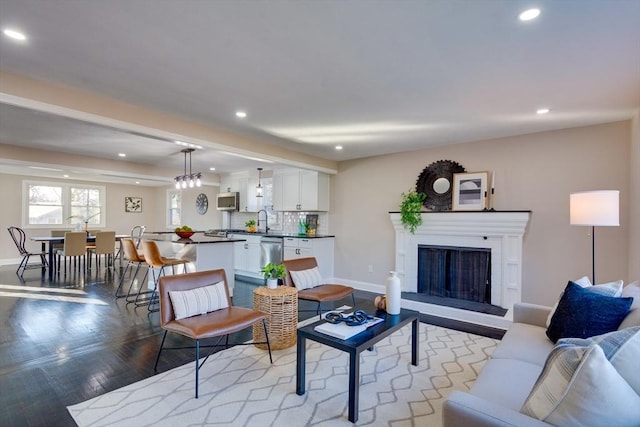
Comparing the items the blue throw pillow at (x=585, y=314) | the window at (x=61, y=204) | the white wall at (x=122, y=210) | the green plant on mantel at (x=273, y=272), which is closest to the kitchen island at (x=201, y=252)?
the green plant on mantel at (x=273, y=272)

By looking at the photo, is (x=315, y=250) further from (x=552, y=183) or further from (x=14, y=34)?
(x=14, y=34)

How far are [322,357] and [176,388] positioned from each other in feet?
3.99

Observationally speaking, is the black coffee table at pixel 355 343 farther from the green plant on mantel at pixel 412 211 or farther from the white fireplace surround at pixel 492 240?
the green plant on mantel at pixel 412 211

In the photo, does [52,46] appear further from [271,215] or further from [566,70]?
[271,215]

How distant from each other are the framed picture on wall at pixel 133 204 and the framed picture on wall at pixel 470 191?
10.2 metres

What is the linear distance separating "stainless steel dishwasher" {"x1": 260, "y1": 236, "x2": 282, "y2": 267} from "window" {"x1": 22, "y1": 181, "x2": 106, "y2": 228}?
21.9 ft

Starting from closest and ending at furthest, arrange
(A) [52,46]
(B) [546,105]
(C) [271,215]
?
1. (A) [52,46]
2. (B) [546,105]
3. (C) [271,215]

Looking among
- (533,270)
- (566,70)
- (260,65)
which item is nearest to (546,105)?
(566,70)

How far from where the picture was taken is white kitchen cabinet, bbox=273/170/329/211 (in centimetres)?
614

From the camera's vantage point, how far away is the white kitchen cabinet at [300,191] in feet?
20.1

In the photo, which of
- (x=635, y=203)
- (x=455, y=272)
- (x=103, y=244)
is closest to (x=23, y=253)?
(x=103, y=244)

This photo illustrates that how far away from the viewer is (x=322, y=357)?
9.59 feet

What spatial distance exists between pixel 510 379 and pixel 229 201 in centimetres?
716

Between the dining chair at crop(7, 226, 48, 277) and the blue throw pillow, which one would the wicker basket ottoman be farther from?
the dining chair at crop(7, 226, 48, 277)
